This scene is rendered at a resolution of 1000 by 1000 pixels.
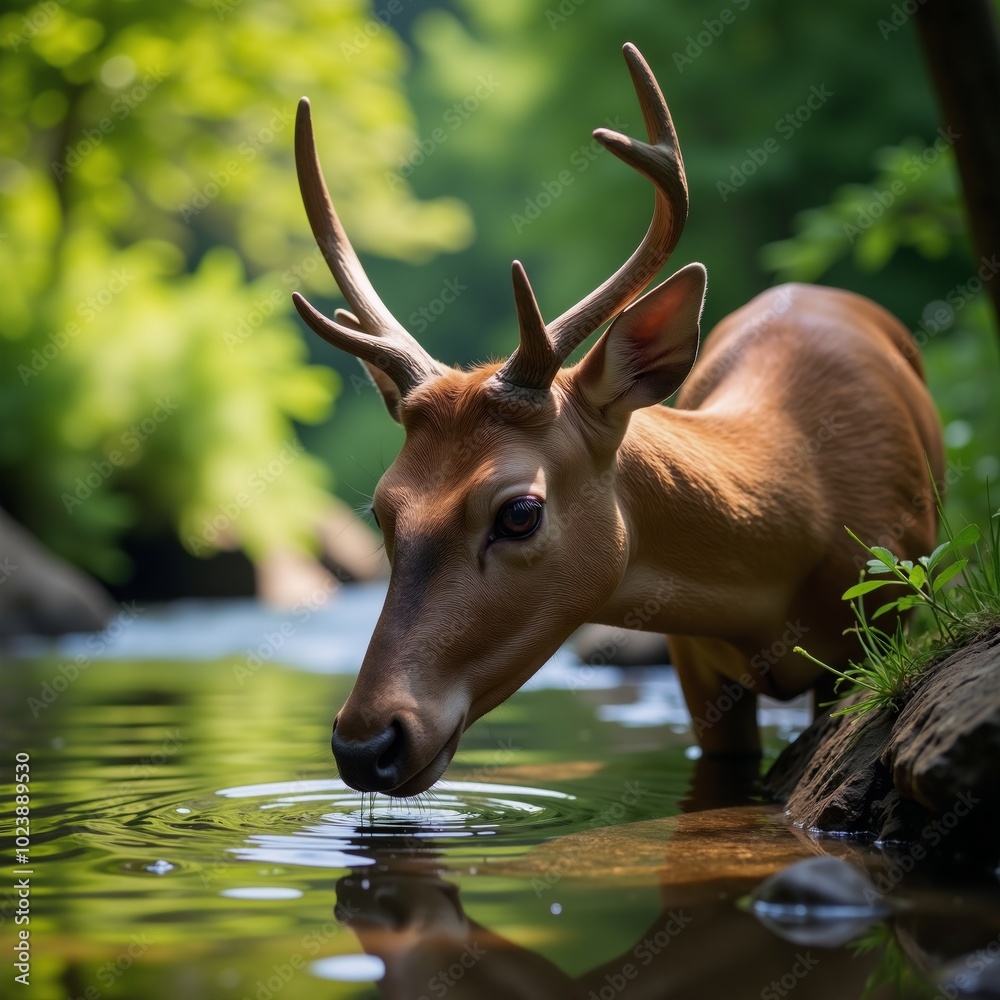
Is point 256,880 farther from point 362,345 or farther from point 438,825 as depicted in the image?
point 362,345

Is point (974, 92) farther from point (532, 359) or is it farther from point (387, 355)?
point (387, 355)

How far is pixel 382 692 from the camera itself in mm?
2822

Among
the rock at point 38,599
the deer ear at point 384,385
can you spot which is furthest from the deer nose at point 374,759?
the rock at point 38,599

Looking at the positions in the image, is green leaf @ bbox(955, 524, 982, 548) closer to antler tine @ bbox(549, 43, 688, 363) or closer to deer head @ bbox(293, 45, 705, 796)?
deer head @ bbox(293, 45, 705, 796)

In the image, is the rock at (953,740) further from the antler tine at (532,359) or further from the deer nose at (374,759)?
the antler tine at (532,359)

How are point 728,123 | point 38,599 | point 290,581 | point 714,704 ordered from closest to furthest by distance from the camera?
point 714,704
point 38,599
point 290,581
point 728,123

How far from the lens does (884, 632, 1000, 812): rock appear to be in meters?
2.54

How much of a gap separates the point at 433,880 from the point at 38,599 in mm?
8458

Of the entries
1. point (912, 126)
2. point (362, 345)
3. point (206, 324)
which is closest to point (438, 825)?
point (362, 345)

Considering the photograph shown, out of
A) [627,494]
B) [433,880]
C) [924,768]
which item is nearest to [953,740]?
[924,768]

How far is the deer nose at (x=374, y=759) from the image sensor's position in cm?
273

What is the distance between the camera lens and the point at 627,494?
11.4 ft

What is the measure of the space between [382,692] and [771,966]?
1.03 m

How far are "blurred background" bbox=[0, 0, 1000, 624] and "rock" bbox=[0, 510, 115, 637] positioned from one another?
2.41m
